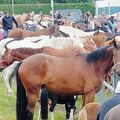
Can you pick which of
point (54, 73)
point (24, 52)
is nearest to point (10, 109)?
point (24, 52)

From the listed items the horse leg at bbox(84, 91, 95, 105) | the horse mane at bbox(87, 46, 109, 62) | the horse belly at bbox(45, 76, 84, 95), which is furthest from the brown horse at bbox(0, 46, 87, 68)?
the horse leg at bbox(84, 91, 95, 105)

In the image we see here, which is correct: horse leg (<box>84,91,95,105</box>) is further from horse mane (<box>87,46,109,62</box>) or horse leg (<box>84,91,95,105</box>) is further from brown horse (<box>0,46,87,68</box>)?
brown horse (<box>0,46,87,68</box>)

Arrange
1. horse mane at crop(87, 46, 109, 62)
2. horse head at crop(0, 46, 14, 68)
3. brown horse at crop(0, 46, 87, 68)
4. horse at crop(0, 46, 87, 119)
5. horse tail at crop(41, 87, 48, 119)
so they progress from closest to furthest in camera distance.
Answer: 1. horse mane at crop(87, 46, 109, 62)
2. horse tail at crop(41, 87, 48, 119)
3. horse at crop(0, 46, 87, 119)
4. brown horse at crop(0, 46, 87, 68)
5. horse head at crop(0, 46, 14, 68)

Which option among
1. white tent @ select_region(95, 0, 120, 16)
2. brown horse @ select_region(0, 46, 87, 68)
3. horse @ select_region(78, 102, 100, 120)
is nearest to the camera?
horse @ select_region(78, 102, 100, 120)

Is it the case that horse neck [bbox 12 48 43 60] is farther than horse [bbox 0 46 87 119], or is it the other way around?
horse neck [bbox 12 48 43 60]

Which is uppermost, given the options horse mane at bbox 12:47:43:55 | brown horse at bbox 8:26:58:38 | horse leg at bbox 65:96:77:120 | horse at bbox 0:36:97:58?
horse mane at bbox 12:47:43:55

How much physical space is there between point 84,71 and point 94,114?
353 centimetres

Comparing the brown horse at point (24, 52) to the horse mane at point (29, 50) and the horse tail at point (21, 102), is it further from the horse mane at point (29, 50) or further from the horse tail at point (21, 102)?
Result: the horse tail at point (21, 102)

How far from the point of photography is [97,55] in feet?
32.1

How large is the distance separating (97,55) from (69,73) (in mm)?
633

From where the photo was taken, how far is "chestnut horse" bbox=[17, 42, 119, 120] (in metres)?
9.76

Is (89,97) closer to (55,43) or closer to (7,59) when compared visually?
(7,59)

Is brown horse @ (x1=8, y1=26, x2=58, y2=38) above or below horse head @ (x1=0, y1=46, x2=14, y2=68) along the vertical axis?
below

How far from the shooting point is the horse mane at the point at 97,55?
31.9 feet
